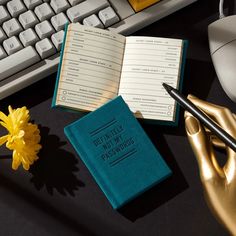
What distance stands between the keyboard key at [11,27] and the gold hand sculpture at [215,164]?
238 mm

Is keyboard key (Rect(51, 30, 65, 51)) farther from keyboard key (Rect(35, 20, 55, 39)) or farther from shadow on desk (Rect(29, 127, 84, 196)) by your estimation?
shadow on desk (Rect(29, 127, 84, 196))

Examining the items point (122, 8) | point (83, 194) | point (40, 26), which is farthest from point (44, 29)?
point (83, 194)

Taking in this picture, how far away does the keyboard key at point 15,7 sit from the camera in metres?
0.69

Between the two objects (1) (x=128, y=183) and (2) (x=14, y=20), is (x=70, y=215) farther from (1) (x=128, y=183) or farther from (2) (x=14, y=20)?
(2) (x=14, y=20)

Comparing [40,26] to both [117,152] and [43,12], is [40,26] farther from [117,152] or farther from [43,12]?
[117,152]

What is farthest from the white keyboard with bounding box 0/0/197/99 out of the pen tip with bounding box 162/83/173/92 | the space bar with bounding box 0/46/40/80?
the pen tip with bounding box 162/83/173/92

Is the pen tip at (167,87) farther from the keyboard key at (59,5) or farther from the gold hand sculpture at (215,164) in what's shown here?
the keyboard key at (59,5)

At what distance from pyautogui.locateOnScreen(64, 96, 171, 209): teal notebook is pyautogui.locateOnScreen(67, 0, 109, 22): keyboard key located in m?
0.12

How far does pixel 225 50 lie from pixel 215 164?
0.15 metres

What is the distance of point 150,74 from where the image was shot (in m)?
0.69

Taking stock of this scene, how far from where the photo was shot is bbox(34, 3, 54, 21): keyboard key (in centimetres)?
69

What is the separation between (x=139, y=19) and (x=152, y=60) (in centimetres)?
6

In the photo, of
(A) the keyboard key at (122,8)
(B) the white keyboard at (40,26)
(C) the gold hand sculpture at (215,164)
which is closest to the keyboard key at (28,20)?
(B) the white keyboard at (40,26)

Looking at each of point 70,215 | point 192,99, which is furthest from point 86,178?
point 192,99
